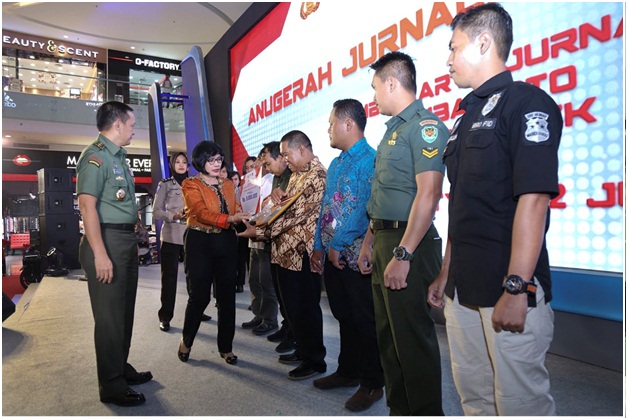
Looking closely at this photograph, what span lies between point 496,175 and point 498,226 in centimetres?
12

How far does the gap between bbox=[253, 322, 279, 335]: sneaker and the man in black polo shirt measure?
7.38ft

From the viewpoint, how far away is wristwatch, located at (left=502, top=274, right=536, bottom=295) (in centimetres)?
96

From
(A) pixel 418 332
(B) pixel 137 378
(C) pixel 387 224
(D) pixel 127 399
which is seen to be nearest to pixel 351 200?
(C) pixel 387 224

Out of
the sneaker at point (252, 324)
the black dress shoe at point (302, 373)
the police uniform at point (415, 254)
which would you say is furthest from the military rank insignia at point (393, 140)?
the sneaker at point (252, 324)

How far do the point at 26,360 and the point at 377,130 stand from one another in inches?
Result: 120

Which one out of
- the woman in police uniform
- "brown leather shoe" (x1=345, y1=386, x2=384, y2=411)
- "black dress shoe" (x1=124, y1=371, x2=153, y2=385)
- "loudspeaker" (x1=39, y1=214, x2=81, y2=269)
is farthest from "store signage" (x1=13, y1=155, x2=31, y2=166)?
"brown leather shoe" (x1=345, y1=386, x2=384, y2=411)

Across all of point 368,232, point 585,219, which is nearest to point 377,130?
point 585,219

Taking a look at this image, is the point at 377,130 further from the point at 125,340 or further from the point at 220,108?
the point at 220,108

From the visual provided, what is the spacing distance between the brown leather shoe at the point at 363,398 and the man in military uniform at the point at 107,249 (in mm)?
994

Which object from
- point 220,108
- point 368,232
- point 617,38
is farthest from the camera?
point 220,108

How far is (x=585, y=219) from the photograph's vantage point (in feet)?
7.67

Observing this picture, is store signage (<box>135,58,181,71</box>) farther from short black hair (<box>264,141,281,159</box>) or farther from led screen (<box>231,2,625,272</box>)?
short black hair (<box>264,141,281,159</box>)

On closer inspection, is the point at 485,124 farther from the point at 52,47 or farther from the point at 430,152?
the point at 52,47

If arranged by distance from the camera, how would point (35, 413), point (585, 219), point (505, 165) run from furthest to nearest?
point (585, 219)
point (35, 413)
point (505, 165)
